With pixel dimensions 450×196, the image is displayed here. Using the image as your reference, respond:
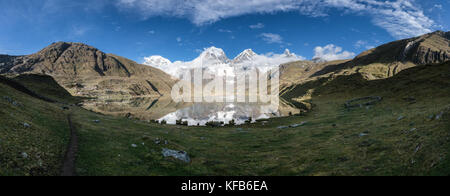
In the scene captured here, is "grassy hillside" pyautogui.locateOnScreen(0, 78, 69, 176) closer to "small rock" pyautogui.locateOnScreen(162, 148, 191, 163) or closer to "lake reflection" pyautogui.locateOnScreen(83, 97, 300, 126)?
"small rock" pyautogui.locateOnScreen(162, 148, 191, 163)

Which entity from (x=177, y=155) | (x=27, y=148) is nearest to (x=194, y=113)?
(x=177, y=155)

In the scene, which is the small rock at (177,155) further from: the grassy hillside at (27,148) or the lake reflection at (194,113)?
the lake reflection at (194,113)

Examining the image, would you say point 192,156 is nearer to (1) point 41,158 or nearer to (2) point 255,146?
(2) point 255,146

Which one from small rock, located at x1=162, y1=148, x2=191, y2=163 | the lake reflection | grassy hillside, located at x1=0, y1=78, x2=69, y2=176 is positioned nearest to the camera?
grassy hillside, located at x1=0, y1=78, x2=69, y2=176

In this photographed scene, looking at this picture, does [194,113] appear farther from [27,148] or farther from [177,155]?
[27,148]

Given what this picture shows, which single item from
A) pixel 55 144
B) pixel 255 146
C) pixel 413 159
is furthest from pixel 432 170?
pixel 55 144

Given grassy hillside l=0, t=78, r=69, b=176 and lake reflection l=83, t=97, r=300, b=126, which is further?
lake reflection l=83, t=97, r=300, b=126

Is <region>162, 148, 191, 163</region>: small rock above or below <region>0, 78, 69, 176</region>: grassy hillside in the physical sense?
below

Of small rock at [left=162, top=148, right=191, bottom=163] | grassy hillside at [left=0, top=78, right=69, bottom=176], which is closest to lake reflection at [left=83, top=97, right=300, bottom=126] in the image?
small rock at [left=162, top=148, right=191, bottom=163]

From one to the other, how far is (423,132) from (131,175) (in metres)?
26.8

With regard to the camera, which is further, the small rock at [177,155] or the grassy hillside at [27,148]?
the small rock at [177,155]

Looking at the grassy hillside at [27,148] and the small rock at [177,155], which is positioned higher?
the grassy hillside at [27,148]

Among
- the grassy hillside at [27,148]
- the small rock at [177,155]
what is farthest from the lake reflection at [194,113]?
the grassy hillside at [27,148]

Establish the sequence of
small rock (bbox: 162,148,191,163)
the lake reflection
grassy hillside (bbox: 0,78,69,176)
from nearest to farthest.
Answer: grassy hillside (bbox: 0,78,69,176) < small rock (bbox: 162,148,191,163) < the lake reflection
